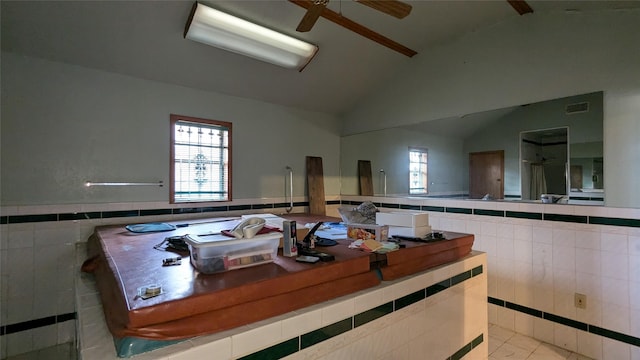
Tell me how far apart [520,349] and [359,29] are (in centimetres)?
338

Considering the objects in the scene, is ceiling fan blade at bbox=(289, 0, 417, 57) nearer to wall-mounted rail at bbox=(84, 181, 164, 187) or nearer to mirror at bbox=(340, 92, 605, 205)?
mirror at bbox=(340, 92, 605, 205)

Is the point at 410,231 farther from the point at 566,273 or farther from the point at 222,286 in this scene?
the point at 566,273

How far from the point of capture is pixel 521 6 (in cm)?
271

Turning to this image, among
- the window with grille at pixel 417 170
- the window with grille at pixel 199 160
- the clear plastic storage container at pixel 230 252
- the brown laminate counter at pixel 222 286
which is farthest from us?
the window with grille at pixel 417 170

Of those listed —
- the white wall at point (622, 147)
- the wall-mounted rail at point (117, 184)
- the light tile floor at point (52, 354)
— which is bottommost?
the light tile floor at point (52, 354)

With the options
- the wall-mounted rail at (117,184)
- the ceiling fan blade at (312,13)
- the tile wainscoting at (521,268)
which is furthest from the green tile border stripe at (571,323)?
the wall-mounted rail at (117,184)

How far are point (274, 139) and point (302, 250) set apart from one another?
265 cm

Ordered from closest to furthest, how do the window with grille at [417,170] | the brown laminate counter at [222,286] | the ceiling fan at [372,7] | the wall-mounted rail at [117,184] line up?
the brown laminate counter at [222,286], the ceiling fan at [372,7], the wall-mounted rail at [117,184], the window with grille at [417,170]

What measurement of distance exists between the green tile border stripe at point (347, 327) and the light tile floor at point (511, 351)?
35.6 inches

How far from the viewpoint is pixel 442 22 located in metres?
3.13

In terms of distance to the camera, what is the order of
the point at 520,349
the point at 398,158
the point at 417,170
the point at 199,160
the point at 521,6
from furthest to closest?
the point at 398,158
the point at 417,170
the point at 199,160
the point at 521,6
the point at 520,349

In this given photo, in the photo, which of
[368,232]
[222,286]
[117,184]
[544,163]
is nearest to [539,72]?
[544,163]

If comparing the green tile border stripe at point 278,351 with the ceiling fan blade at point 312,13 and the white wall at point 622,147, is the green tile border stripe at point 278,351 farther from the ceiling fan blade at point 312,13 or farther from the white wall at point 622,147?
the white wall at point 622,147

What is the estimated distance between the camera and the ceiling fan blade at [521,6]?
2652 mm
